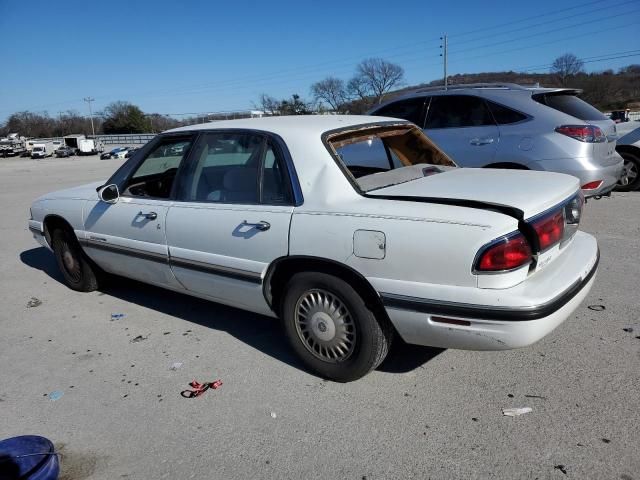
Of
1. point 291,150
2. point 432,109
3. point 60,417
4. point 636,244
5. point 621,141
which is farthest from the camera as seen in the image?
point 621,141

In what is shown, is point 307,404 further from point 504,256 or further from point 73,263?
point 73,263

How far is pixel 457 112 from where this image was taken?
660cm

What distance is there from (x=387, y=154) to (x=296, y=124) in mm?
967

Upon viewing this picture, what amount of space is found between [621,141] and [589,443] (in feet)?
24.7

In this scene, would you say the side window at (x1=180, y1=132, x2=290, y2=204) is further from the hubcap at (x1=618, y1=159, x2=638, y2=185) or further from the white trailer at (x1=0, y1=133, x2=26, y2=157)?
the white trailer at (x1=0, y1=133, x2=26, y2=157)

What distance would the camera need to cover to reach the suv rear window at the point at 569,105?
619cm

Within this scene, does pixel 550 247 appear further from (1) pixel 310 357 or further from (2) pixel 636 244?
(2) pixel 636 244

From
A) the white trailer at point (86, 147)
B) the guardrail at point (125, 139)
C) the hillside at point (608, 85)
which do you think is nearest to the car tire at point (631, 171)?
the hillside at point (608, 85)

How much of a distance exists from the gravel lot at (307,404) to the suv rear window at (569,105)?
2.76m

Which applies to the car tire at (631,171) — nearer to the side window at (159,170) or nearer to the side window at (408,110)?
the side window at (408,110)

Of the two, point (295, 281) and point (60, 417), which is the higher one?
point (295, 281)

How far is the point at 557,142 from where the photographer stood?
581cm

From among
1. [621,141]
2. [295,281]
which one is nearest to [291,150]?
[295,281]

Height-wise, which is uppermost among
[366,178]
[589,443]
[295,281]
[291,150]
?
[291,150]
